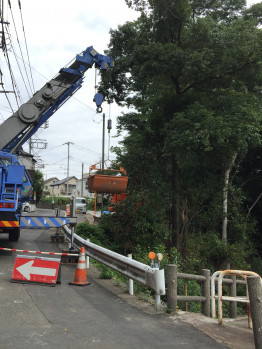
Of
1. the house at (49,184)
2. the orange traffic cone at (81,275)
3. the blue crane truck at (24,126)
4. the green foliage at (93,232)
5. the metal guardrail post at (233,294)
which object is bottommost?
the metal guardrail post at (233,294)

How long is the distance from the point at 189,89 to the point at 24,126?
7775 millimetres

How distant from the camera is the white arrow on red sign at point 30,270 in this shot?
7.17m

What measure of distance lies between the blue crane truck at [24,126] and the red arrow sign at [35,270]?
2.93 metres

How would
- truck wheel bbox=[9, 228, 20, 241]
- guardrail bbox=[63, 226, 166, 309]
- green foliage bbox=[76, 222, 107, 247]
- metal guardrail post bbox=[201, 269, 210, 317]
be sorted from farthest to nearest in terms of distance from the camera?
green foliage bbox=[76, 222, 107, 247] → truck wheel bbox=[9, 228, 20, 241] → metal guardrail post bbox=[201, 269, 210, 317] → guardrail bbox=[63, 226, 166, 309]

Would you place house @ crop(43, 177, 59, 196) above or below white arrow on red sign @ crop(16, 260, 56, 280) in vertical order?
above

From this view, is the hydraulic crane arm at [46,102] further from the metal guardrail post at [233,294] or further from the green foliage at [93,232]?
the metal guardrail post at [233,294]

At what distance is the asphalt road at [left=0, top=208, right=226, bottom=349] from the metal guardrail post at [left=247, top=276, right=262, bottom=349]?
0.69 meters

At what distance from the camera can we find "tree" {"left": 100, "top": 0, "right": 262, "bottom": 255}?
12.9 metres

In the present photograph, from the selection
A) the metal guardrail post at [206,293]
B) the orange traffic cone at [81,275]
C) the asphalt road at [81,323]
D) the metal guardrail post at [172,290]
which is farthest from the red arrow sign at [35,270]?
the metal guardrail post at [206,293]

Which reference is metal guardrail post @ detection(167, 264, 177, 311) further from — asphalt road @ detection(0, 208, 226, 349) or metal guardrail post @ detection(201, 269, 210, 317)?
metal guardrail post @ detection(201, 269, 210, 317)

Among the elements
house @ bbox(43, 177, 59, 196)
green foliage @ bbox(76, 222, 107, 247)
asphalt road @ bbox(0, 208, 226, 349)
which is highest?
house @ bbox(43, 177, 59, 196)

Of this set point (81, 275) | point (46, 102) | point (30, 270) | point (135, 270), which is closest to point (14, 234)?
point (46, 102)

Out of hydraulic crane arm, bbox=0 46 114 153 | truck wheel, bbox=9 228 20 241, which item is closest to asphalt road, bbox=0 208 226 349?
truck wheel, bbox=9 228 20 241

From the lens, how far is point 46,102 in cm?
1256
